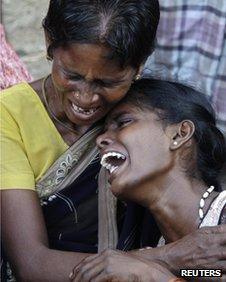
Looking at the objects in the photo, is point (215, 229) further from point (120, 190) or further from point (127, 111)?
point (127, 111)

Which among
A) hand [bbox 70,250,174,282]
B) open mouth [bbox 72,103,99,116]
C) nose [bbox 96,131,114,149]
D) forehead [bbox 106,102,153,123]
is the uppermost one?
open mouth [bbox 72,103,99,116]

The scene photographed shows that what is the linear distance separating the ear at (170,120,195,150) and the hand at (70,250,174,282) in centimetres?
43

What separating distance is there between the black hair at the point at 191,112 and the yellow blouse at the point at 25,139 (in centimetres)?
30

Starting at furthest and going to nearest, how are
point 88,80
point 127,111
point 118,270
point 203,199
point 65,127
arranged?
point 65,127 < point 127,111 < point 203,199 < point 88,80 < point 118,270

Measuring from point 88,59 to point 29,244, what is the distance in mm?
660

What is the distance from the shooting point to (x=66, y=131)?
10.2ft

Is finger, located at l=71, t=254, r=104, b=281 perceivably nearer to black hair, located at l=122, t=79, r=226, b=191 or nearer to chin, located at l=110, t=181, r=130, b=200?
chin, located at l=110, t=181, r=130, b=200

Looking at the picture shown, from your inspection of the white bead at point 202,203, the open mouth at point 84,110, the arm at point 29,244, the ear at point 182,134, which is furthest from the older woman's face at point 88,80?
the white bead at point 202,203

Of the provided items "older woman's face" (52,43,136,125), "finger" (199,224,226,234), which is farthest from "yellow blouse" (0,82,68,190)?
"finger" (199,224,226,234)

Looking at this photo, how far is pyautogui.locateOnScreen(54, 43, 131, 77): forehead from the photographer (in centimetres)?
269

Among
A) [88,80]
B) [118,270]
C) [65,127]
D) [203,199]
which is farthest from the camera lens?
[65,127]

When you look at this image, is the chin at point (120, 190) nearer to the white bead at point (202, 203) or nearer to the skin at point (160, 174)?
the skin at point (160, 174)

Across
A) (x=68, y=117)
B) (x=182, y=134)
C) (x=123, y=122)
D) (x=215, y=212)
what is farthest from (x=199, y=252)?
(x=68, y=117)

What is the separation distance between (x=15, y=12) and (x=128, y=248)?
230 cm
